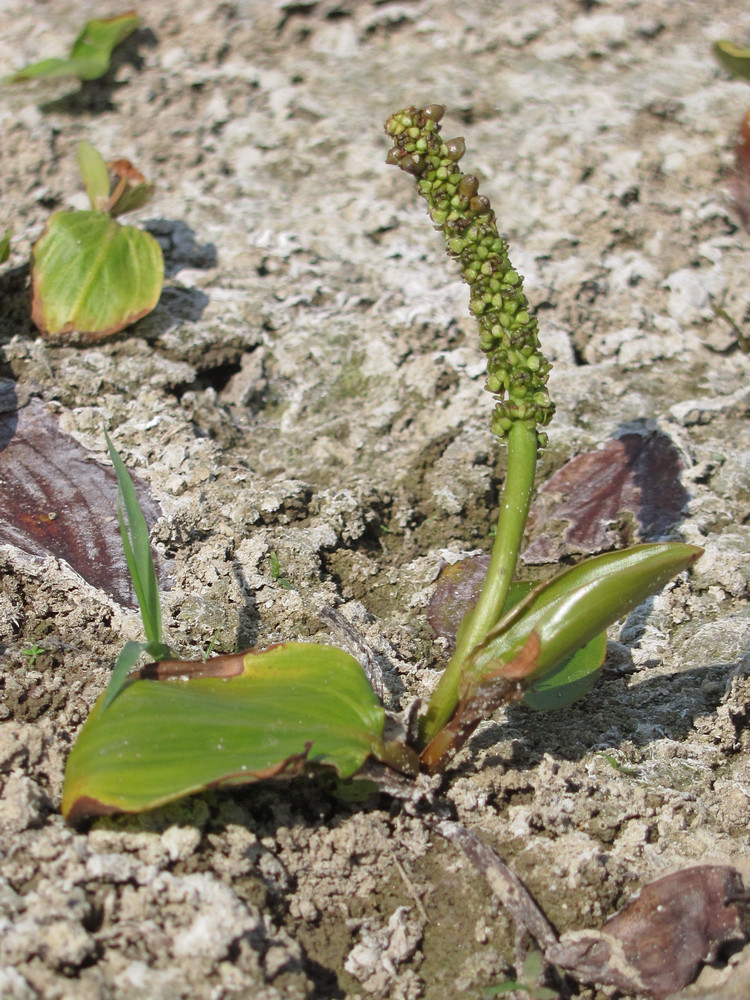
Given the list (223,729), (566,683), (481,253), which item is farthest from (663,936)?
(481,253)

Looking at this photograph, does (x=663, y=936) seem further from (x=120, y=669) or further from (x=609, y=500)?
(x=609, y=500)

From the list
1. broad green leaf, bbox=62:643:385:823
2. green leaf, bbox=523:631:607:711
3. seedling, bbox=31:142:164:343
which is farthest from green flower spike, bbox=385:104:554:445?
seedling, bbox=31:142:164:343

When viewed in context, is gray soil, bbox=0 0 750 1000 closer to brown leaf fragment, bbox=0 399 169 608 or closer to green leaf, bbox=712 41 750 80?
brown leaf fragment, bbox=0 399 169 608

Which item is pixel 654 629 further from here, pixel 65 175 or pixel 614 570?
pixel 65 175

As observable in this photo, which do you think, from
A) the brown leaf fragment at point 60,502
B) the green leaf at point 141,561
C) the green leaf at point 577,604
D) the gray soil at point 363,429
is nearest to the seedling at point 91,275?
the gray soil at point 363,429

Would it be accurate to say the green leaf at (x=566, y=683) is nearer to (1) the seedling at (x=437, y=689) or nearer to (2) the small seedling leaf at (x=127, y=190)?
(1) the seedling at (x=437, y=689)

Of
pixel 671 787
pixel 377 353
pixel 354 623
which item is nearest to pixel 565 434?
pixel 377 353
